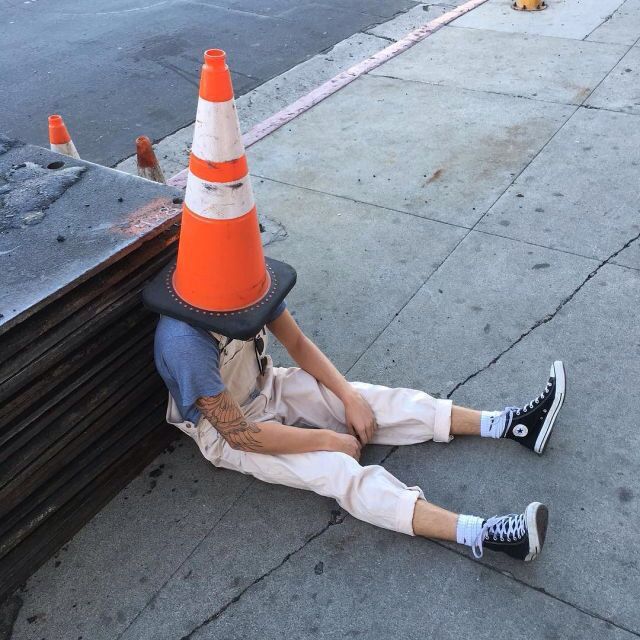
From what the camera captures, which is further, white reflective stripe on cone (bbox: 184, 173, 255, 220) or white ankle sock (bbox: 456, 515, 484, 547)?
white ankle sock (bbox: 456, 515, 484, 547)

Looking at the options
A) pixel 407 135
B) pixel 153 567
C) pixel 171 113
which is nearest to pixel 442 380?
pixel 153 567

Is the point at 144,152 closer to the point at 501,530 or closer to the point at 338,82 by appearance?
the point at 501,530

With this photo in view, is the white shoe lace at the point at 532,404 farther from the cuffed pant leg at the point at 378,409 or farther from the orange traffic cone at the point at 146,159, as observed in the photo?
the orange traffic cone at the point at 146,159

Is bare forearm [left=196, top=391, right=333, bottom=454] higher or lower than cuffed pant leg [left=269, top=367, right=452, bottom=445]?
higher

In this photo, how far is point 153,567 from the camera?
2.47 metres

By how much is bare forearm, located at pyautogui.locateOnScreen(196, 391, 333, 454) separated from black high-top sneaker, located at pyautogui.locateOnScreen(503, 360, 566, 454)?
2.48ft

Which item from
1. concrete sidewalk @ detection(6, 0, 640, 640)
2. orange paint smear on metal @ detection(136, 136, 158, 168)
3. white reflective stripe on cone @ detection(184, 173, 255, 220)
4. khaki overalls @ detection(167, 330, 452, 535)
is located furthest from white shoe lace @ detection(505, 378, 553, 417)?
orange paint smear on metal @ detection(136, 136, 158, 168)

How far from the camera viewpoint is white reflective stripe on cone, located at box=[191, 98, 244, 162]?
2123 millimetres

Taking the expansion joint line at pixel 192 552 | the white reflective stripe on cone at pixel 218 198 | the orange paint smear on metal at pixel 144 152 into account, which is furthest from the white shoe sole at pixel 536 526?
the orange paint smear on metal at pixel 144 152

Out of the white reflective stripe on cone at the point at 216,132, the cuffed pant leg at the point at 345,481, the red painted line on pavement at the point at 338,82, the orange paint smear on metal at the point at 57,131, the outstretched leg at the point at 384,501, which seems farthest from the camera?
the red painted line on pavement at the point at 338,82

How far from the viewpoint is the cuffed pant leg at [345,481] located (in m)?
2.46

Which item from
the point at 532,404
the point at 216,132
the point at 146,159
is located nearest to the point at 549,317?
the point at 532,404

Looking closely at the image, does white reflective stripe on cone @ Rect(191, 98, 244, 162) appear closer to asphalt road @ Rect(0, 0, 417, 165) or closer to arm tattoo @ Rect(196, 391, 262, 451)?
arm tattoo @ Rect(196, 391, 262, 451)

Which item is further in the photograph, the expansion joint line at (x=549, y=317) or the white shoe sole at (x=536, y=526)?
the expansion joint line at (x=549, y=317)
